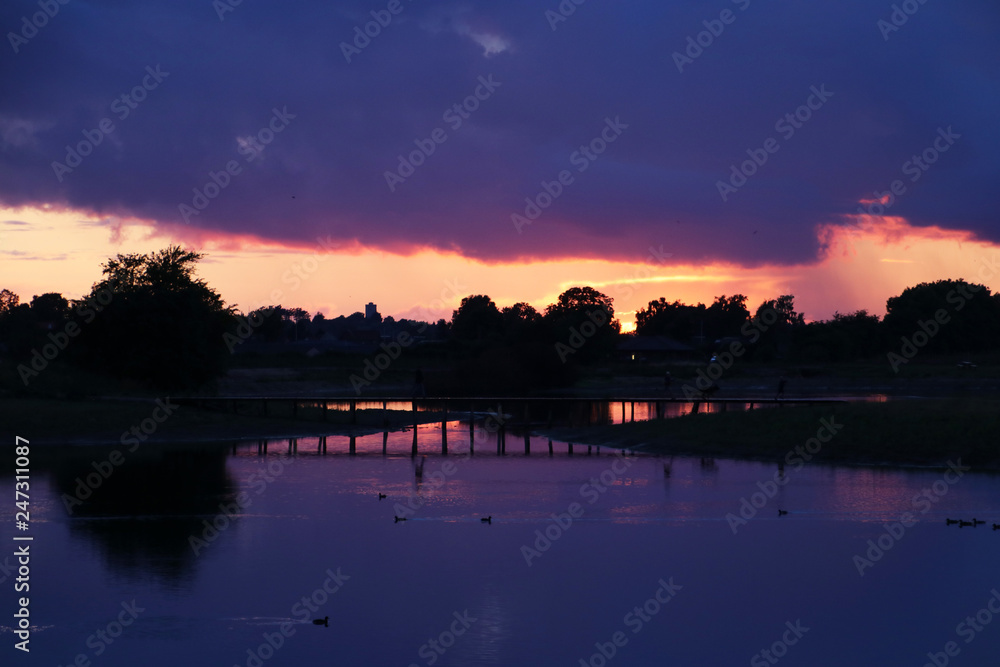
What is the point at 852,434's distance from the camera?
3391cm

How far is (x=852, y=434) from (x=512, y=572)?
20.7m

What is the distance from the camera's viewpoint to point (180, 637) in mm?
13188

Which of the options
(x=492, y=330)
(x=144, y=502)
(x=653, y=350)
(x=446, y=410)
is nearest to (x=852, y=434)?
(x=446, y=410)

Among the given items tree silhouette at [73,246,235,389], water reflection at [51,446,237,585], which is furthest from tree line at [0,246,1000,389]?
water reflection at [51,446,237,585]

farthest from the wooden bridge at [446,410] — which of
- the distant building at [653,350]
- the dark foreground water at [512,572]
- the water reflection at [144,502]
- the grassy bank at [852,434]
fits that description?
the distant building at [653,350]

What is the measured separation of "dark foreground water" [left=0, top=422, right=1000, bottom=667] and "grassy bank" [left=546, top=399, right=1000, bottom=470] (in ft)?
9.61

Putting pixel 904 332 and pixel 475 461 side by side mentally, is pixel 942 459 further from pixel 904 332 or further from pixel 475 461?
pixel 904 332

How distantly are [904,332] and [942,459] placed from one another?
94884 millimetres

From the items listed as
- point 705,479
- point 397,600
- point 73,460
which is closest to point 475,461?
point 705,479

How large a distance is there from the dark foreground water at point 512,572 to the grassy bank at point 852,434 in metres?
2.93

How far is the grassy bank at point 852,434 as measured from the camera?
31.3 m

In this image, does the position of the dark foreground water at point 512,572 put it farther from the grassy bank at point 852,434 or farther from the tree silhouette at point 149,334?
the tree silhouette at point 149,334

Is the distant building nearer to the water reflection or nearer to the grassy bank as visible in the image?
the grassy bank

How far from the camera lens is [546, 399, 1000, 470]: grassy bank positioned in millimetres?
31344
